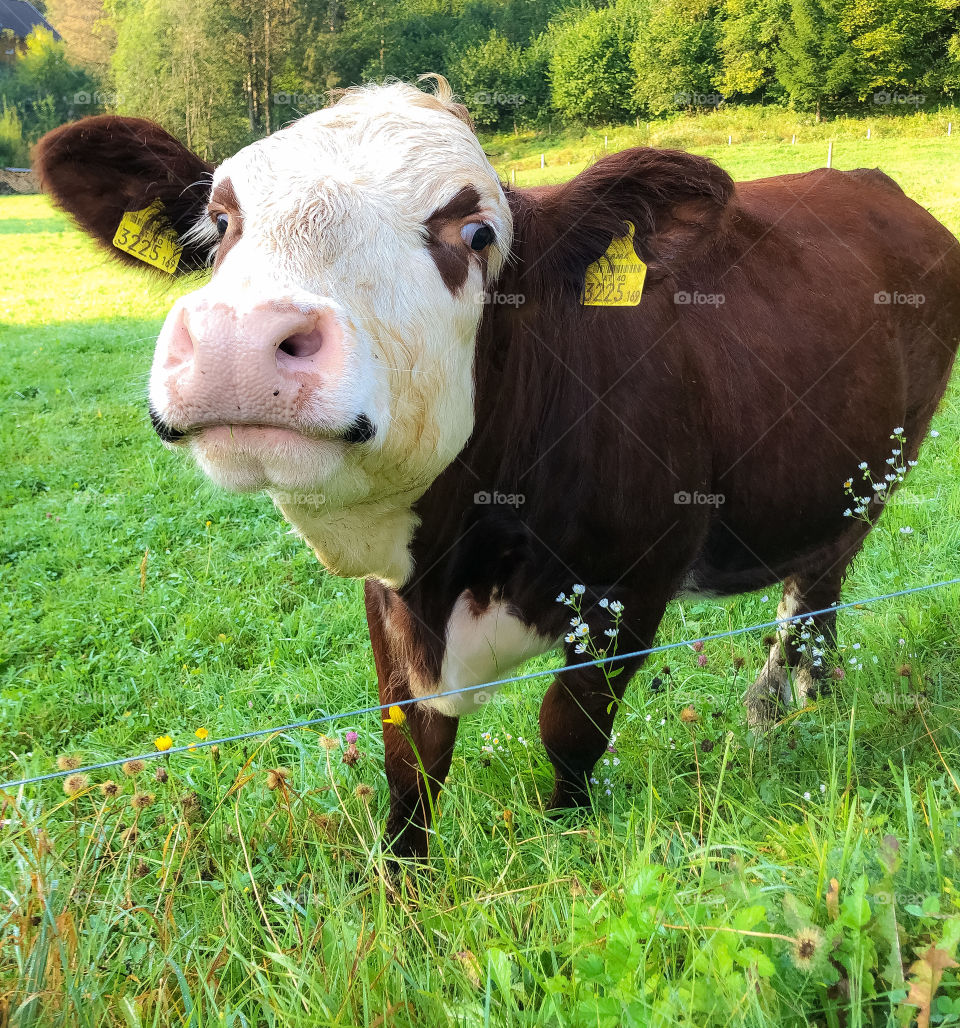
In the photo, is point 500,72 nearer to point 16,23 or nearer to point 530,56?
point 530,56

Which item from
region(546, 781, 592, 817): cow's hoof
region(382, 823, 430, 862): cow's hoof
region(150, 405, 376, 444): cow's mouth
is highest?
region(150, 405, 376, 444): cow's mouth

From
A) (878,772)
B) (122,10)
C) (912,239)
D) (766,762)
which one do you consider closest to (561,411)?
(766,762)

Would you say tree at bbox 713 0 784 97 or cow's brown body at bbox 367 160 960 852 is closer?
cow's brown body at bbox 367 160 960 852

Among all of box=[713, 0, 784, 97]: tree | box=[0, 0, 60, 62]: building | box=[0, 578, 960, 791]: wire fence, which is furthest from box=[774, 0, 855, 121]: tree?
box=[0, 0, 60, 62]: building

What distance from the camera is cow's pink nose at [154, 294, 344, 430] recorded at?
5.10ft

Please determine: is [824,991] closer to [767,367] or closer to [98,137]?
[767,367]

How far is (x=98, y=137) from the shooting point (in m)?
2.52

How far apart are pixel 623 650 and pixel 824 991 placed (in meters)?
1.40

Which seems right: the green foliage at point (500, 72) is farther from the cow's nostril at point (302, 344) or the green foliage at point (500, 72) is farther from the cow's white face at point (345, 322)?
the cow's nostril at point (302, 344)

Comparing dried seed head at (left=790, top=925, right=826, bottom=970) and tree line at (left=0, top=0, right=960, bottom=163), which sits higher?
dried seed head at (left=790, top=925, right=826, bottom=970)

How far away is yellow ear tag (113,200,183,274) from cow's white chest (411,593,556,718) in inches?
57.4

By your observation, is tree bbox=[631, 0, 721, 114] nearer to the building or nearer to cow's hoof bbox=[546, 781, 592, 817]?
cow's hoof bbox=[546, 781, 592, 817]

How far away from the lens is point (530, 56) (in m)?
18.2

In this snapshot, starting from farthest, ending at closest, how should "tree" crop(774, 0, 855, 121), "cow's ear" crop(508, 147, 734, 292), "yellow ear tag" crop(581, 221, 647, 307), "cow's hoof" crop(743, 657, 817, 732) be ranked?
"tree" crop(774, 0, 855, 121) → "cow's hoof" crop(743, 657, 817, 732) → "yellow ear tag" crop(581, 221, 647, 307) → "cow's ear" crop(508, 147, 734, 292)
